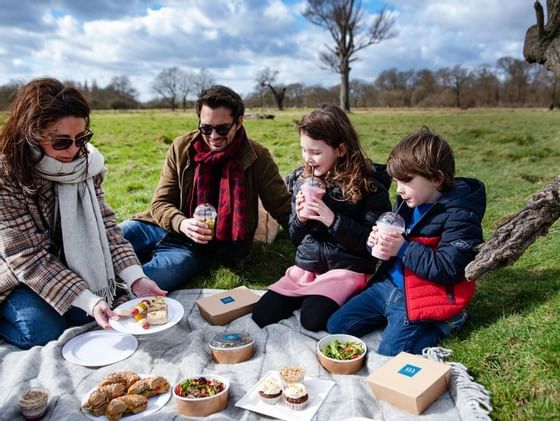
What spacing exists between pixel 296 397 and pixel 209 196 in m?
2.19

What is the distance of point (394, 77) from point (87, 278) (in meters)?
58.0

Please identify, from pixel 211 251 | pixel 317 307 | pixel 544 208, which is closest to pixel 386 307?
pixel 317 307

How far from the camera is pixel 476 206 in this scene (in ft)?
9.50

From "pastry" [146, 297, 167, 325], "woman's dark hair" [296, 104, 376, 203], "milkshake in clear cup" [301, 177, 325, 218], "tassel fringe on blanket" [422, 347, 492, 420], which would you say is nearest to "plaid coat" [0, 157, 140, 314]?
"pastry" [146, 297, 167, 325]

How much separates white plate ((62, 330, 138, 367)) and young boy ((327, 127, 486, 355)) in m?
1.34

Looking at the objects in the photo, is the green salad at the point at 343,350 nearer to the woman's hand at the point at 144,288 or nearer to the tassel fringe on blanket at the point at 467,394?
the tassel fringe on blanket at the point at 467,394

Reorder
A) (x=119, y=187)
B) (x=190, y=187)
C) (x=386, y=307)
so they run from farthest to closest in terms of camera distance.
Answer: (x=119, y=187), (x=190, y=187), (x=386, y=307)

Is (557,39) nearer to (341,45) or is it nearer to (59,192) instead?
(59,192)

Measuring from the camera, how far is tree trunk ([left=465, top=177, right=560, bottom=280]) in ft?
8.71

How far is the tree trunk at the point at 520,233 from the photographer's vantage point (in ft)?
8.71

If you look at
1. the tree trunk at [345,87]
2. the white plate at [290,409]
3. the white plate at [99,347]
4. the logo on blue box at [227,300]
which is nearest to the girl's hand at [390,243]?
the white plate at [290,409]

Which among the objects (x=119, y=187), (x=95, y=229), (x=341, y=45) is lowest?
(x=119, y=187)

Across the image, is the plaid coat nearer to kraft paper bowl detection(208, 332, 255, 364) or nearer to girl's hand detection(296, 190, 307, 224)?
kraft paper bowl detection(208, 332, 255, 364)

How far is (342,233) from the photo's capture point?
3256 mm
